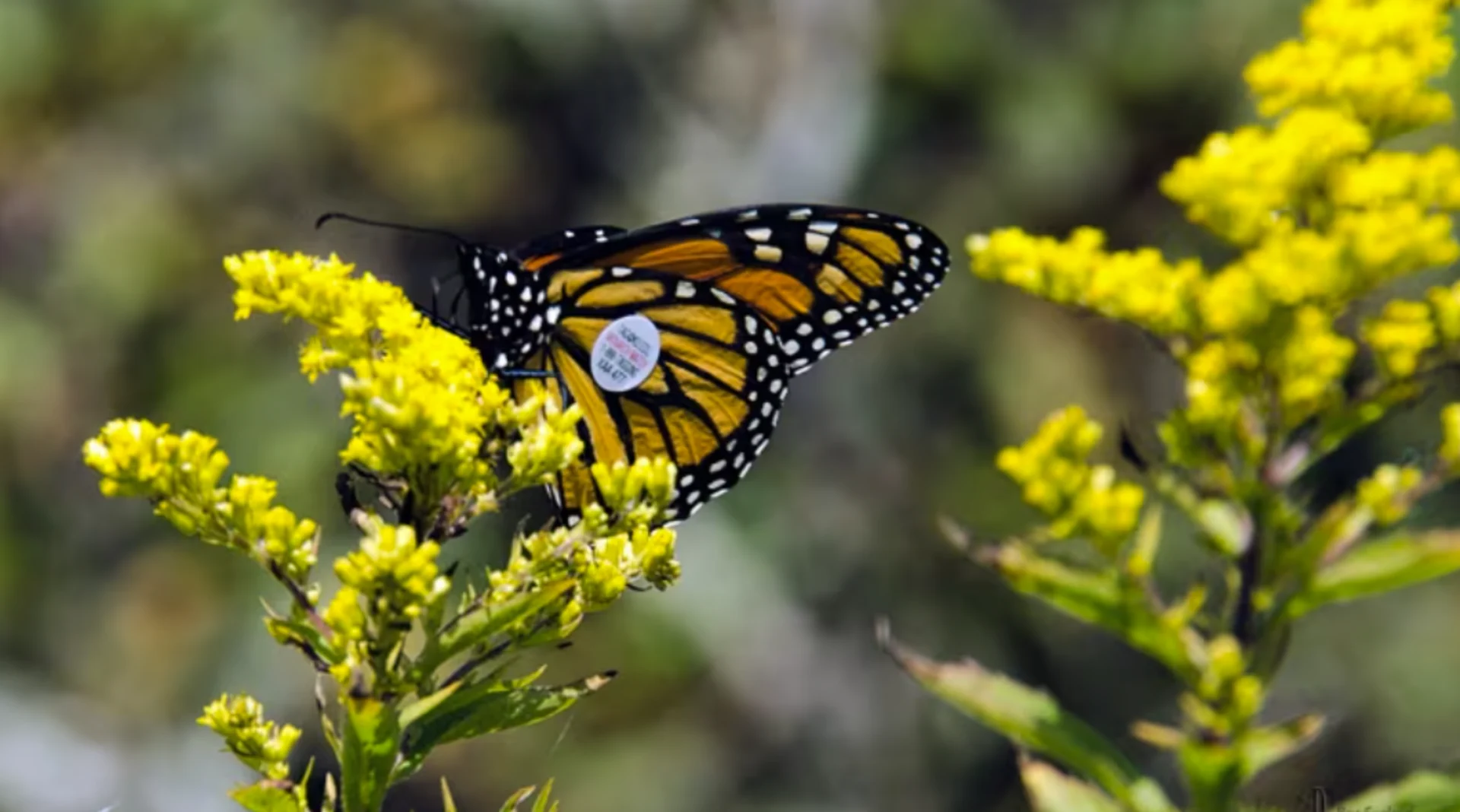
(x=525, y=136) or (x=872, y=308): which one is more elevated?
(x=525, y=136)

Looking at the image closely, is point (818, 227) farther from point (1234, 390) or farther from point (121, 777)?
point (121, 777)

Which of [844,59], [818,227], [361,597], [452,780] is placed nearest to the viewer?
[361,597]

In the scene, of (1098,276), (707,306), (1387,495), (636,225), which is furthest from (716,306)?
(636,225)

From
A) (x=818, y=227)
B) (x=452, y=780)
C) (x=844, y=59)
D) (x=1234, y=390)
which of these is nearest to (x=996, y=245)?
(x=1234, y=390)

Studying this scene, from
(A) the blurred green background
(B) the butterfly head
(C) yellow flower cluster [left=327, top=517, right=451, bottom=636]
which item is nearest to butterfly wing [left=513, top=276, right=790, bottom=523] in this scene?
(B) the butterfly head

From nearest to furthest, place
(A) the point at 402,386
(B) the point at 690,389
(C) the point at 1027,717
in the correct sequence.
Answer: (A) the point at 402,386 < (C) the point at 1027,717 < (B) the point at 690,389

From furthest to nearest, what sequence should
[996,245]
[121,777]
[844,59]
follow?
[844,59] < [121,777] < [996,245]

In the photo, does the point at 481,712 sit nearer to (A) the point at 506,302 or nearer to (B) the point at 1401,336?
(B) the point at 1401,336
